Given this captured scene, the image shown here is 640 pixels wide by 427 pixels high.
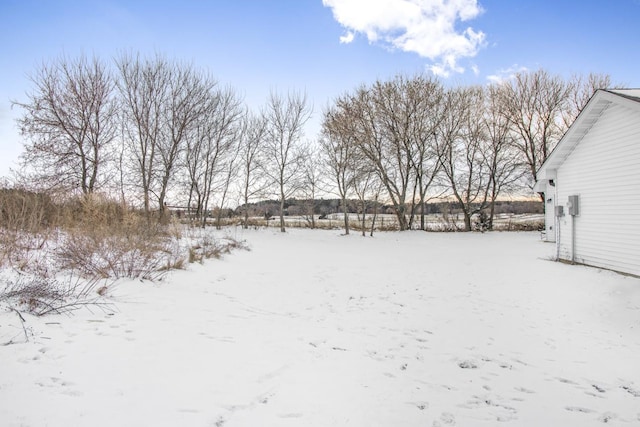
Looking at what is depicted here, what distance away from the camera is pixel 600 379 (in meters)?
3.49

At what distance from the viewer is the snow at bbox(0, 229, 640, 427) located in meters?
2.54

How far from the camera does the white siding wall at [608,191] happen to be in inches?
311

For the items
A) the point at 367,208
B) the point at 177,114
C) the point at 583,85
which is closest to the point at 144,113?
the point at 177,114

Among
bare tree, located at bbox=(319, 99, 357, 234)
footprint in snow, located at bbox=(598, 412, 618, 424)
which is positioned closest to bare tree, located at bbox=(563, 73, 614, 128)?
bare tree, located at bbox=(319, 99, 357, 234)

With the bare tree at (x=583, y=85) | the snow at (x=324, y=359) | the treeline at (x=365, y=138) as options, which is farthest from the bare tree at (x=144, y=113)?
the bare tree at (x=583, y=85)

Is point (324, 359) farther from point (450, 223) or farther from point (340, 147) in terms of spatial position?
point (450, 223)

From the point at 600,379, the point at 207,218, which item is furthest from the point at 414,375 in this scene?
the point at 207,218

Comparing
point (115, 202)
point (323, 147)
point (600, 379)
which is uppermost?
point (323, 147)

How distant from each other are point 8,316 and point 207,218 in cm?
2342

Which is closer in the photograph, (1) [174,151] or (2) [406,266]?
(2) [406,266]

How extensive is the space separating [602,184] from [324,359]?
31.6 feet

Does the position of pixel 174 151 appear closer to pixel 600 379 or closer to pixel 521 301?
pixel 521 301

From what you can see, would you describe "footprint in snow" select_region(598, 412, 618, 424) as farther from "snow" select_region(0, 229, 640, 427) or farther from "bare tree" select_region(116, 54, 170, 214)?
"bare tree" select_region(116, 54, 170, 214)

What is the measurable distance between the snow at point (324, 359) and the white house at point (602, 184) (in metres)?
1.82
